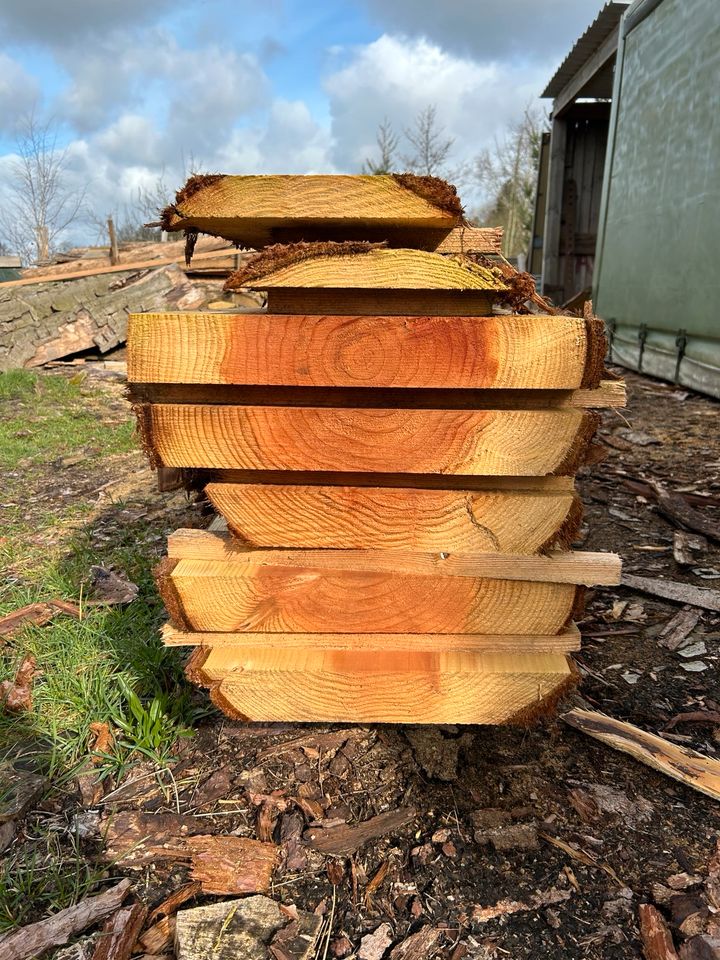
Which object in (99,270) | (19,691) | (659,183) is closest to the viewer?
(19,691)

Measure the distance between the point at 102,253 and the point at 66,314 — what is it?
246 centimetres

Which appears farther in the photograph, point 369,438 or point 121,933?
point 369,438

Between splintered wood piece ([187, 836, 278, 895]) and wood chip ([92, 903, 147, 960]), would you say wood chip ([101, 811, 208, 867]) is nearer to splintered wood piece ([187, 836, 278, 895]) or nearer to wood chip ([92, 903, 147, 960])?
splintered wood piece ([187, 836, 278, 895])

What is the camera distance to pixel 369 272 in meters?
1.38

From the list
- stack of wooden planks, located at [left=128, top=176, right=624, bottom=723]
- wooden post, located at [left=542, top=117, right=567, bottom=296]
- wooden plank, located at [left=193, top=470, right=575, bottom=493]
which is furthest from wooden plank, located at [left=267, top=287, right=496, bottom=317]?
wooden post, located at [left=542, top=117, right=567, bottom=296]

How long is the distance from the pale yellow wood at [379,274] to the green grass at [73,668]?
1331 millimetres

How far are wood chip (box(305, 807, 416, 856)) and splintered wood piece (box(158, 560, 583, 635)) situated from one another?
1.50 feet

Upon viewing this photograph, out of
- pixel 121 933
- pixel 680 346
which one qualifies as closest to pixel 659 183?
pixel 680 346

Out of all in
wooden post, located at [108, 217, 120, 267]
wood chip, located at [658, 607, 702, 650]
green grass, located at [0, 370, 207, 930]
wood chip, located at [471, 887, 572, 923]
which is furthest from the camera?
wooden post, located at [108, 217, 120, 267]

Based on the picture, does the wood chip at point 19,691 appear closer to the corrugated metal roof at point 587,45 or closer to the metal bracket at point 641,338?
the metal bracket at point 641,338

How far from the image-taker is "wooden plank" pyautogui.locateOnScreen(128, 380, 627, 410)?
1.47 meters

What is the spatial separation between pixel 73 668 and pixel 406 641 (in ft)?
4.20

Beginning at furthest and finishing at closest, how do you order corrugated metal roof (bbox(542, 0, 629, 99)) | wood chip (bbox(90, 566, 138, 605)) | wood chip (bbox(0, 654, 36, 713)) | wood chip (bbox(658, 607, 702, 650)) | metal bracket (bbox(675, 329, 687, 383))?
corrugated metal roof (bbox(542, 0, 629, 99)), metal bracket (bbox(675, 329, 687, 383)), wood chip (bbox(90, 566, 138, 605)), wood chip (bbox(658, 607, 702, 650)), wood chip (bbox(0, 654, 36, 713))

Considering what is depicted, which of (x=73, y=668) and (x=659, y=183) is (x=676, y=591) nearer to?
(x=73, y=668)
